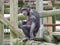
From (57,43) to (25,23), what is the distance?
1637mm

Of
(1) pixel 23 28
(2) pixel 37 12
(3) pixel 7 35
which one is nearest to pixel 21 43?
(1) pixel 23 28

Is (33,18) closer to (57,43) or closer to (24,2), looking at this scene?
(57,43)

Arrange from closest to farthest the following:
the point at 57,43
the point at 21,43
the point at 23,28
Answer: the point at 57,43 → the point at 21,43 → the point at 23,28

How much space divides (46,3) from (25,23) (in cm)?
285

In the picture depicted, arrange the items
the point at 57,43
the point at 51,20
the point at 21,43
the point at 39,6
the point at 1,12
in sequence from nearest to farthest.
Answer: the point at 57,43 < the point at 21,43 < the point at 39,6 < the point at 1,12 < the point at 51,20

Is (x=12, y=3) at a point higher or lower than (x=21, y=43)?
higher

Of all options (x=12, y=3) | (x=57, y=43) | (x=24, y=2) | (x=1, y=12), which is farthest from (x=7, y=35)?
(x=57, y=43)

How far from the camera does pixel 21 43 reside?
392 cm

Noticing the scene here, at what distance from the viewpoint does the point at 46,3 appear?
23.7 ft

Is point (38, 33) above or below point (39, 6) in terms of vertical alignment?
below

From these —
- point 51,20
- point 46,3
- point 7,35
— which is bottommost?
point 7,35

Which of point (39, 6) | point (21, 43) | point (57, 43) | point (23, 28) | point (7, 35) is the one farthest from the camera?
point (7, 35)

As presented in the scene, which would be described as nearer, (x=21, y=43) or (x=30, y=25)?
(x=21, y=43)

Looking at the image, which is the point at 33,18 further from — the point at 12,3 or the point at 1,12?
the point at 1,12
